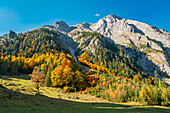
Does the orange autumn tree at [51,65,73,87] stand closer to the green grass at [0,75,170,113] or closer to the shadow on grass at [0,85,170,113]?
the green grass at [0,75,170,113]

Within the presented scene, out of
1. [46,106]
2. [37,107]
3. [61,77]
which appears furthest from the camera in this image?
[61,77]

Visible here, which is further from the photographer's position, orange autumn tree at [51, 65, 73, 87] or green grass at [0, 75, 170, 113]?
orange autumn tree at [51, 65, 73, 87]

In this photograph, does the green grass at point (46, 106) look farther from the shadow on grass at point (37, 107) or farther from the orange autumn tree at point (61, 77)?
the orange autumn tree at point (61, 77)

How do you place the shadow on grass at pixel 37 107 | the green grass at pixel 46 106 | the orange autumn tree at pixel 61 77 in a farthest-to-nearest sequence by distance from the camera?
the orange autumn tree at pixel 61 77 < the green grass at pixel 46 106 < the shadow on grass at pixel 37 107

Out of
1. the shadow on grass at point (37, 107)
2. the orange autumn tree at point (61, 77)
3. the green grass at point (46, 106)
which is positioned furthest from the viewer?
the orange autumn tree at point (61, 77)

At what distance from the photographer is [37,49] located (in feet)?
579

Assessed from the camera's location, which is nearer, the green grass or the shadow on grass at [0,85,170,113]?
the shadow on grass at [0,85,170,113]

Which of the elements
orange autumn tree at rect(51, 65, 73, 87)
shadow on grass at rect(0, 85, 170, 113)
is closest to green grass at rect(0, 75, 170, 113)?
shadow on grass at rect(0, 85, 170, 113)

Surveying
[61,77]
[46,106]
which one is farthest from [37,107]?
[61,77]

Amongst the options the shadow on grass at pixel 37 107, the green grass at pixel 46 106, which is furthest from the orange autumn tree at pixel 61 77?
the shadow on grass at pixel 37 107

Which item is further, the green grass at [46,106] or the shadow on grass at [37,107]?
the green grass at [46,106]

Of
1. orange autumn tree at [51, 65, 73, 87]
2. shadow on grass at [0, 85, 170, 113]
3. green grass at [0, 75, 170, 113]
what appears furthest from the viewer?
orange autumn tree at [51, 65, 73, 87]

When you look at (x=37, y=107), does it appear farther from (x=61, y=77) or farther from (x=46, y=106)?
(x=61, y=77)

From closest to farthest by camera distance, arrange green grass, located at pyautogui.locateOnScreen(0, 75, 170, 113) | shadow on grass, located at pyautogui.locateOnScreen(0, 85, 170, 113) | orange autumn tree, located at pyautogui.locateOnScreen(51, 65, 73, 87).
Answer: shadow on grass, located at pyautogui.locateOnScreen(0, 85, 170, 113) < green grass, located at pyautogui.locateOnScreen(0, 75, 170, 113) < orange autumn tree, located at pyautogui.locateOnScreen(51, 65, 73, 87)
